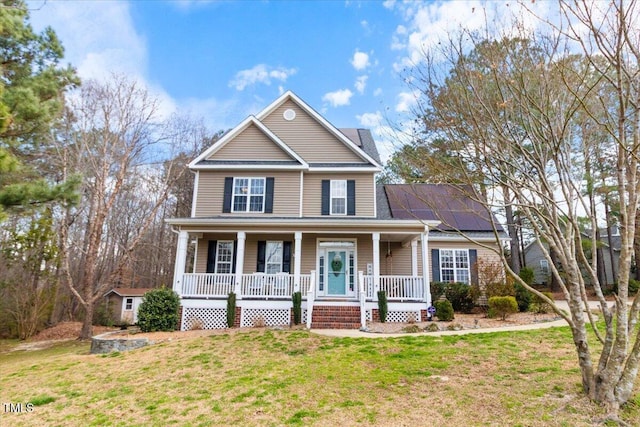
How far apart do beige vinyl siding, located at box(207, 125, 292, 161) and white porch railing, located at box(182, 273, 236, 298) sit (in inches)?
206

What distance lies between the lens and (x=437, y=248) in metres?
16.0

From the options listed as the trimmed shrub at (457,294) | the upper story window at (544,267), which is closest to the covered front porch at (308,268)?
the trimmed shrub at (457,294)

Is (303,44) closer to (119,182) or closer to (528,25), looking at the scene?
(119,182)

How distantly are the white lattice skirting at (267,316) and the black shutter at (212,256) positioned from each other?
106 inches

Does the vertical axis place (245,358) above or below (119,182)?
below

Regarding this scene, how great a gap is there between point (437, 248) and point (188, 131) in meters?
17.0

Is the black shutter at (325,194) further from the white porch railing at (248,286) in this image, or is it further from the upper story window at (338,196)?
the white porch railing at (248,286)

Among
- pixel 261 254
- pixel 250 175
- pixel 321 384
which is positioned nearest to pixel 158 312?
pixel 261 254

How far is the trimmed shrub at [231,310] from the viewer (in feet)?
38.7

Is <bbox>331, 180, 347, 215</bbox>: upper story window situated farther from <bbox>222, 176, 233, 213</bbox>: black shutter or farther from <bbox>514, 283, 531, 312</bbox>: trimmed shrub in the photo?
<bbox>514, 283, 531, 312</bbox>: trimmed shrub

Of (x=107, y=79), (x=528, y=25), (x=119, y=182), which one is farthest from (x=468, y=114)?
(x=107, y=79)

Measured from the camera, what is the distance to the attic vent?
15953 millimetres

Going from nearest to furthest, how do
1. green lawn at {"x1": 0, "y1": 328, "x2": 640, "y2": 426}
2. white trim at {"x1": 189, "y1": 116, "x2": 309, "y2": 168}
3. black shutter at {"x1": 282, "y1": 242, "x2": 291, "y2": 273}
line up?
green lawn at {"x1": 0, "y1": 328, "x2": 640, "y2": 426}
black shutter at {"x1": 282, "y1": 242, "x2": 291, "y2": 273}
white trim at {"x1": 189, "y1": 116, "x2": 309, "y2": 168}

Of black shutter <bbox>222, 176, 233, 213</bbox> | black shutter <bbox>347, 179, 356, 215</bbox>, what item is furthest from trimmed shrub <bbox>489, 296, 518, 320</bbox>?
black shutter <bbox>222, 176, 233, 213</bbox>
